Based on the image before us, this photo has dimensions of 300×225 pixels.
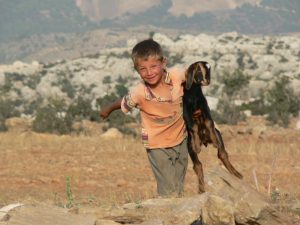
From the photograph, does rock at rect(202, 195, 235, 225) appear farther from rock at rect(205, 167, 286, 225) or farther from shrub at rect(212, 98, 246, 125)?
shrub at rect(212, 98, 246, 125)

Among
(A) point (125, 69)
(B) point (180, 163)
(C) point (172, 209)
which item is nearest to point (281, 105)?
(B) point (180, 163)

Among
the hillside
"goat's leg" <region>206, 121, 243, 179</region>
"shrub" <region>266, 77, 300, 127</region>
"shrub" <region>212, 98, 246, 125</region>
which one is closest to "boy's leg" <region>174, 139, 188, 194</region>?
"goat's leg" <region>206, 121, 243, 179</region>

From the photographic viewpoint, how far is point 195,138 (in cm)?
491

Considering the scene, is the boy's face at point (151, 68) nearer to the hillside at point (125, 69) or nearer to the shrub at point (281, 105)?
the shrub at point (281, 105)

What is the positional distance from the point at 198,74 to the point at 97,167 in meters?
7.80

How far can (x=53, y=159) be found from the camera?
13.0 m

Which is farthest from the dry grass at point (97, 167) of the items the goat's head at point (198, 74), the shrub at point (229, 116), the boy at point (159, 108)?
the shrub at point (229, 116)

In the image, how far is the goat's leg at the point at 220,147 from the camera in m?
4.70

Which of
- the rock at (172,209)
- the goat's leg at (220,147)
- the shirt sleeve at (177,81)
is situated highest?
the shirt sleeve at (177,81)

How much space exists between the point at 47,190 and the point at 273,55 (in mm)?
82239

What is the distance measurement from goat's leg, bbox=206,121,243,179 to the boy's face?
54cm

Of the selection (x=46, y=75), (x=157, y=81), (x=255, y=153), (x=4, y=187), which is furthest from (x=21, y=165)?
(x=46, y=75)

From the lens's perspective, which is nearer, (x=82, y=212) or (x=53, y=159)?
(x=82, y=212)

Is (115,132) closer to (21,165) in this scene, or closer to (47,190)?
(21,165)
